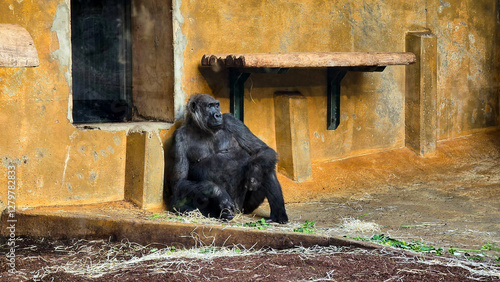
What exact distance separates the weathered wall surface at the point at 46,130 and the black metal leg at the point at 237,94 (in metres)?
1.37

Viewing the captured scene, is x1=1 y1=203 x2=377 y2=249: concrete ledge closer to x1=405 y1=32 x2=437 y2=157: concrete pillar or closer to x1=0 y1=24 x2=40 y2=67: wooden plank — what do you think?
x1=0 y1=24 x2=40 y2=67: wooden plank

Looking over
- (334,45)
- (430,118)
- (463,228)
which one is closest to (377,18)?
(334,45)

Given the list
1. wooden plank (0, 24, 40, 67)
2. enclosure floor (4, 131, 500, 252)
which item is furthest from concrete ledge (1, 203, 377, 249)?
wooden plank (0, 24, 40, 67)

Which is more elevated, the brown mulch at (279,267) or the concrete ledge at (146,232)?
the concrete ledge at (146,232)

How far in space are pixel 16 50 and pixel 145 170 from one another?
196 cm

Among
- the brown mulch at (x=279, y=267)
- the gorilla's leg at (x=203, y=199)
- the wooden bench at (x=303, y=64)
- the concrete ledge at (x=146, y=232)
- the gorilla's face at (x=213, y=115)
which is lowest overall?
the brown mulch at (x=279, y=267)

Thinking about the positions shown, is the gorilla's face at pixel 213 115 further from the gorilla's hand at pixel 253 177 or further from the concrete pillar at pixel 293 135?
the concrete pillar at pixel 293 135

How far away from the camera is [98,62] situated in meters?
7.29

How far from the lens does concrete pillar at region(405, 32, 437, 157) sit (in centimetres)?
852

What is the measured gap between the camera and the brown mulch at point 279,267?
Answer: 3725mm

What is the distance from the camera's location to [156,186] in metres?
6.05

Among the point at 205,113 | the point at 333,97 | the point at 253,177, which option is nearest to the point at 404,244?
the point at 253,177

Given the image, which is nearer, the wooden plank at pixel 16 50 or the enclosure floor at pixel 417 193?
the wooden plank at pixel 16 50

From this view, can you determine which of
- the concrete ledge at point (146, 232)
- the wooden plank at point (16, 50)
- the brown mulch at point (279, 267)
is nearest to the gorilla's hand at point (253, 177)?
the concrete ledge at point (146, 232)
